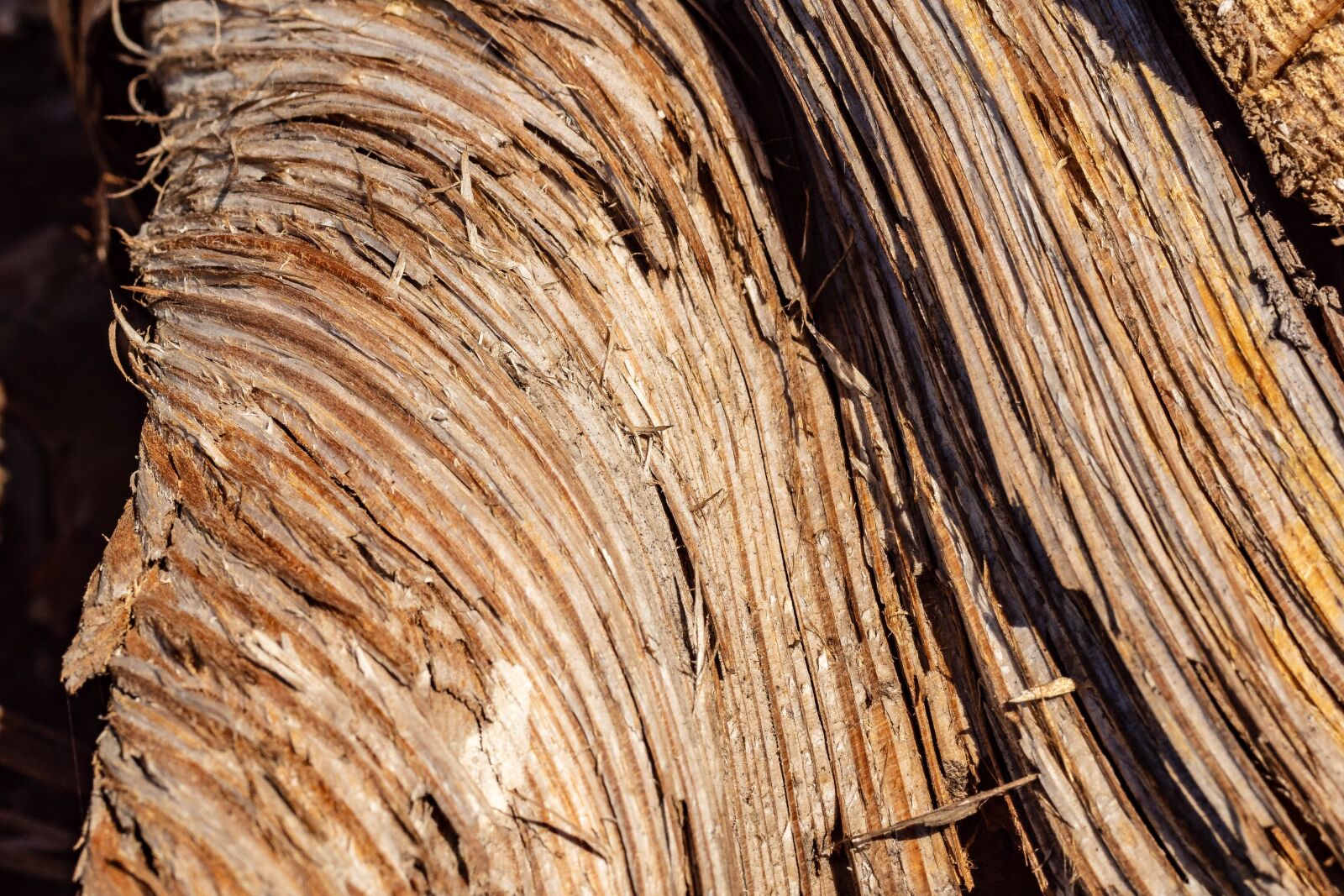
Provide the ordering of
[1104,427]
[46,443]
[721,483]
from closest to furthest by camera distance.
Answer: [1104,427] < [721,483] < [46,443]

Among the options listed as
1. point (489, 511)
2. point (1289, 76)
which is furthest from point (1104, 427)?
point (489, 511)

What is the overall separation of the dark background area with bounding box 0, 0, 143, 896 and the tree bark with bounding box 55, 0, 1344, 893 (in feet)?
4.18

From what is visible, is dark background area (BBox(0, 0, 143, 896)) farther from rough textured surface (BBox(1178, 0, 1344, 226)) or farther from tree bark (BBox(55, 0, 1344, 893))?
rough textured surface (BBox(1178, 0, 1344, 226))

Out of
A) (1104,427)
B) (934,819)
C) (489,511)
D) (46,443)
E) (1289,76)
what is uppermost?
(46,443)

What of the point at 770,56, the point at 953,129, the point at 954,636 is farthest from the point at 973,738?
the point at 770,56

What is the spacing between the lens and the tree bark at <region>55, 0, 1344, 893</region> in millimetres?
1431

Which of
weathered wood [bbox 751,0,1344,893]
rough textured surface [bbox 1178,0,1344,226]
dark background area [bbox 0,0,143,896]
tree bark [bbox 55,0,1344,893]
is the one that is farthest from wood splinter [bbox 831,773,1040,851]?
dark background area [bbox 0,0,143,896]

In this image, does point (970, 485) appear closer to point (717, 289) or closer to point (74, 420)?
point (717, 289)

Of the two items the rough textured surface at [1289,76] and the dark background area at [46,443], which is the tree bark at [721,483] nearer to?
the rough textured surface at [1289,76]

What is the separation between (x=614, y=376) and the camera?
67.7 inches

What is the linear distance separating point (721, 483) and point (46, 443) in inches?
103

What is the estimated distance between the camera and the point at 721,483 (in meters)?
1.74

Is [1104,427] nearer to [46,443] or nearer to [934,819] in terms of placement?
[934,819]

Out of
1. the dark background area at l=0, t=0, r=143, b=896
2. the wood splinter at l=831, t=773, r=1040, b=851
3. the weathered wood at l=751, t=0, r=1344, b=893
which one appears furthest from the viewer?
the dark background area at l=0, t=0, r=143, b=896
